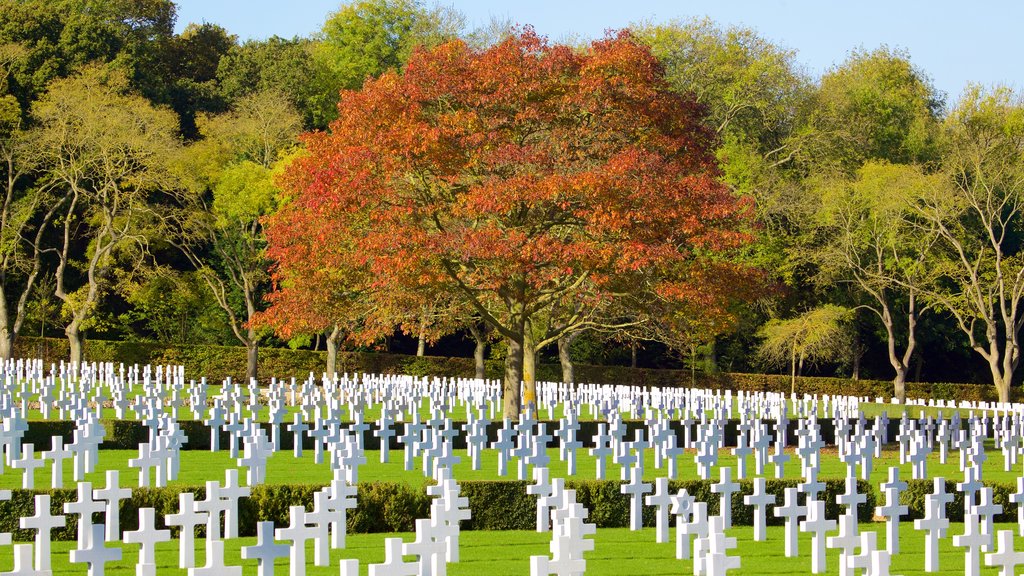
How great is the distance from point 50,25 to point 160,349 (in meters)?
11.5

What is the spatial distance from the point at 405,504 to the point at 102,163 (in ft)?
101

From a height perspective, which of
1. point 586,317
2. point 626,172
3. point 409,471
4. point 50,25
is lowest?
point 409,471

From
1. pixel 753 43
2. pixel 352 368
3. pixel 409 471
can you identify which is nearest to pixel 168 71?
pixel 352 368

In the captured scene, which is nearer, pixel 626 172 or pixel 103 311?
pixel 626 172

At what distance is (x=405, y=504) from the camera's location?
13758mm

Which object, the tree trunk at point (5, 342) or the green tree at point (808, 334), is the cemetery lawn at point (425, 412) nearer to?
the tree trunk at point (5, 342)

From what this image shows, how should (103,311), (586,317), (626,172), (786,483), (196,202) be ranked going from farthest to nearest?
(103,311)
(196,202)
(586,317)
(626,172)
(786,483)

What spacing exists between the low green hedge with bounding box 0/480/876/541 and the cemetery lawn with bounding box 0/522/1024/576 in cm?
42

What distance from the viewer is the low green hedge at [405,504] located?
12.9 m

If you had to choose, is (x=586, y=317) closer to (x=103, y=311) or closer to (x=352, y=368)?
(x=352, y=368)

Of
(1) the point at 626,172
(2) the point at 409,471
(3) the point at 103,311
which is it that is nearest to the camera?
(2) the point at 409,471

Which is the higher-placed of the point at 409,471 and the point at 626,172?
the point at 626,172

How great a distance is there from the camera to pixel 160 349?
44.3 meters

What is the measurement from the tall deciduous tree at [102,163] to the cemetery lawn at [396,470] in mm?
20057
